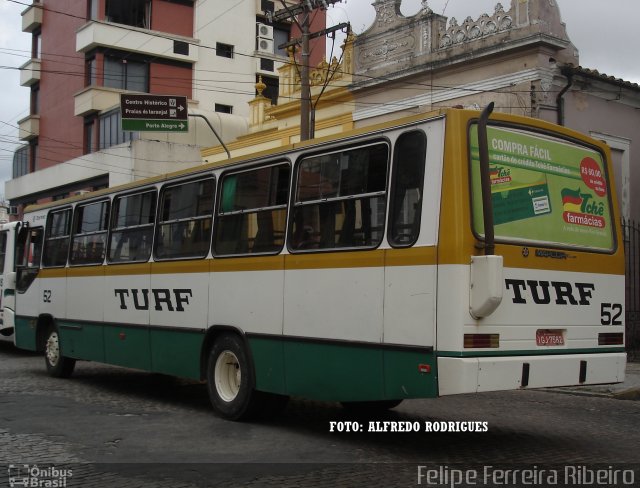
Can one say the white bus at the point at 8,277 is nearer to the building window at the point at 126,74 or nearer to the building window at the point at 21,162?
the building window at the point at 126,74

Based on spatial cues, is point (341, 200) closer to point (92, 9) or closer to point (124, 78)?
point (124, 78)

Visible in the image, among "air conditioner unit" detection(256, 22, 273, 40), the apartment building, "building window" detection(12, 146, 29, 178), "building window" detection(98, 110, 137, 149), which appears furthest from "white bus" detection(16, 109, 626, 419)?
"building window" detection(12, 146, 29, 178)

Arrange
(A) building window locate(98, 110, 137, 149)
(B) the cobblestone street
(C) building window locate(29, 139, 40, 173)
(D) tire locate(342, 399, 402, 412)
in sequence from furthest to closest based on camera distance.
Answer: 1. (C) building window locate(29, 139, 40, 173)
2. (A) building window locate(98, 110, 137, 149)
3. (D) tire locate(342, 399, 402, 412)
4. (B) the cobblestone street

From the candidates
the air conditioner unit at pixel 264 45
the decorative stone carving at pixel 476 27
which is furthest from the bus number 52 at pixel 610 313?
the air conditioner unit at pixel 264 45

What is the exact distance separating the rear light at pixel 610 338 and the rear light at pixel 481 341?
5.01 ft

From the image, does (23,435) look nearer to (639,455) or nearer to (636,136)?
(639,455)

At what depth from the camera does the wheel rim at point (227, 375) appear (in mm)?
8875

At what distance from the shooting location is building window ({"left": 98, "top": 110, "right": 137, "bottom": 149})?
109 ft

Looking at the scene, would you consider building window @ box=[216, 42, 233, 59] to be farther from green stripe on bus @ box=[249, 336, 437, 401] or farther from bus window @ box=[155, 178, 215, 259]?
green stripe on bus @ box=[249, 336, 437, 401]

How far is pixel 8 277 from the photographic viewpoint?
1439 cm

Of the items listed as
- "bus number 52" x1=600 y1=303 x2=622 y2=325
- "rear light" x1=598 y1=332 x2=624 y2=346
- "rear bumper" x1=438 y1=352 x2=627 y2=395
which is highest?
"bus number 52" x1=600 y1=303 x2=622 y2=325

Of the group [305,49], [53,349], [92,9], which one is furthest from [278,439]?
[92,9]

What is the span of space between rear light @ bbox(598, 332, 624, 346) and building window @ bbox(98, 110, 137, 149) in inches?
1069

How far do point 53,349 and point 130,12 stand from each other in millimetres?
29354
